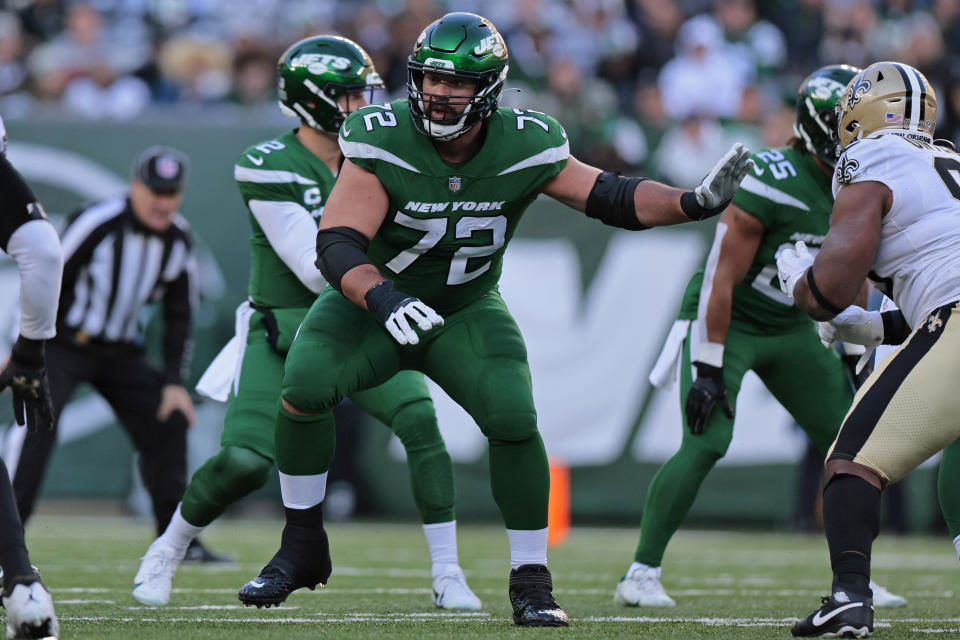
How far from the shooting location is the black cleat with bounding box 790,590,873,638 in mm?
3707

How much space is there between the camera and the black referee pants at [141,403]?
6.67 metres

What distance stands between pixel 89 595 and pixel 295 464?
51.7 inches

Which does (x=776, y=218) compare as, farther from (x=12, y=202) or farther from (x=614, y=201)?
(x=12, y=202)

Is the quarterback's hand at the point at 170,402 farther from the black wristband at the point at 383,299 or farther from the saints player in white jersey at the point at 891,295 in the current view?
the saints player in white jersey at the point at 891,295

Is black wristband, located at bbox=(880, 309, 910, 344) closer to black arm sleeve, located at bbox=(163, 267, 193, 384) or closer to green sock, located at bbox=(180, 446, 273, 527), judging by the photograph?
green sock, located at bbox=(180, 446, 273, 527)

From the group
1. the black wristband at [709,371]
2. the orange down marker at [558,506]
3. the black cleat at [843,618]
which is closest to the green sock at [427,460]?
the black wristband at [709,371]

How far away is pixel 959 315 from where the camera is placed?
12.6 ft

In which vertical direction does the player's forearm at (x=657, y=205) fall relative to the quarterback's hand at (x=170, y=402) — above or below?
above

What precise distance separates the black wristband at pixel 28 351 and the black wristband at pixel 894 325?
2463mm

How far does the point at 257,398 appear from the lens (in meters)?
5.02

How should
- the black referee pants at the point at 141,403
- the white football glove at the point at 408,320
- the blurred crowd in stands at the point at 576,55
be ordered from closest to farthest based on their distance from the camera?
the white football glove at the point at 408,320 < the black referee pants at the point at 141,403 < the blurred crowd in stands at the point at 576,55

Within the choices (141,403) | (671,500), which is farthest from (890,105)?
(141,403)

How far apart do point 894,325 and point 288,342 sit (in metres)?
2.00

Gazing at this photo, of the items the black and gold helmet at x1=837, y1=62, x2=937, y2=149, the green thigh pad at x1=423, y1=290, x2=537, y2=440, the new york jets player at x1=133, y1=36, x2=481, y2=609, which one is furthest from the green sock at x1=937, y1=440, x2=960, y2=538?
the new york jets player at x1=133, y1=36, x2=481, y2=609
